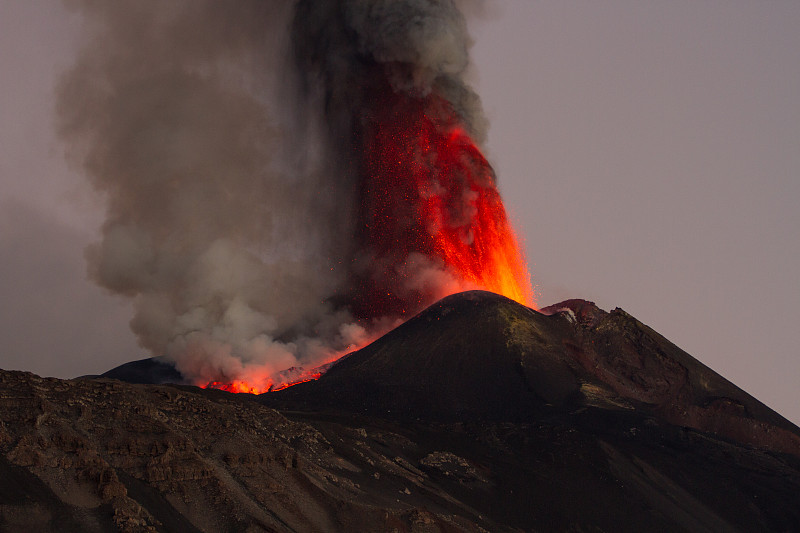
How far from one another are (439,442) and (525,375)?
60.1ft

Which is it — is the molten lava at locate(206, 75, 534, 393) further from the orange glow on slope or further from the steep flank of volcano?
the steep flank of volcano

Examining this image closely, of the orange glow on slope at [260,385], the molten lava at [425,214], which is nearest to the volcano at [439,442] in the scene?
the orange glow on slope at [260,385]

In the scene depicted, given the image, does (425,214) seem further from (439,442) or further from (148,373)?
(439,442)

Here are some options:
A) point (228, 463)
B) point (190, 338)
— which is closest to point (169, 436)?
point (228, 463)

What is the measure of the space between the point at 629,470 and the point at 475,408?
1426 centimetres

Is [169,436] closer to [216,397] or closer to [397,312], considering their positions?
[216,397]

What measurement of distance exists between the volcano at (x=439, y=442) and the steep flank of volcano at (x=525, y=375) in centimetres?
19

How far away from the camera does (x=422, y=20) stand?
98625 millimetres

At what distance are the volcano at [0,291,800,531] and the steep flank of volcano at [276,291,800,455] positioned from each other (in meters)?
0.19

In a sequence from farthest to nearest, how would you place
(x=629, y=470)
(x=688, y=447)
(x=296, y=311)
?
1. (x=296, y=311)
2. (x=688, y=447)
3. (x=629, y=470)

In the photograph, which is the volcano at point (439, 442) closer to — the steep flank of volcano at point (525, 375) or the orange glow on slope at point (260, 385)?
the steep flank of volcano at point (525, 375)

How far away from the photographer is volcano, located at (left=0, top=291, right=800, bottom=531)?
28.4 m

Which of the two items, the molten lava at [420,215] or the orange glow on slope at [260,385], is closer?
the orange glow on slope at [260,385]

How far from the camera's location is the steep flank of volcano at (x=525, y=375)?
68062 millimetres
